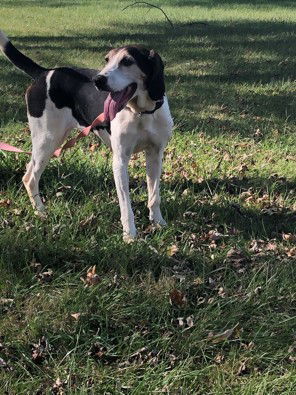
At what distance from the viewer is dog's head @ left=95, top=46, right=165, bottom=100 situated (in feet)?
12.0

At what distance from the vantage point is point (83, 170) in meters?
5.07

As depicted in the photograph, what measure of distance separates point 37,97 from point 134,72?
1063mm

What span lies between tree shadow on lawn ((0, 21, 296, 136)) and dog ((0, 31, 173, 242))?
8.84 ft

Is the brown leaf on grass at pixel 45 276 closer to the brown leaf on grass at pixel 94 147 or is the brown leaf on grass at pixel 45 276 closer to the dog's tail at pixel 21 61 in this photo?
the dog's tail at pixel 21 61

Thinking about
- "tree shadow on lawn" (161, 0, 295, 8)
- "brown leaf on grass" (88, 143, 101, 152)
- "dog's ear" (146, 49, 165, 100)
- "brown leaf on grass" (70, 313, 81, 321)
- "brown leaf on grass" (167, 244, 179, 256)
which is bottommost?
"tree shadow on lawn" (161, 0, 295, 8)

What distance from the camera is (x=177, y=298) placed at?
10.8 ft

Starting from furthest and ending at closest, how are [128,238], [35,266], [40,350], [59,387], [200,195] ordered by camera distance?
[200,195], [128,238], [35,266], [40,350], [59,387]

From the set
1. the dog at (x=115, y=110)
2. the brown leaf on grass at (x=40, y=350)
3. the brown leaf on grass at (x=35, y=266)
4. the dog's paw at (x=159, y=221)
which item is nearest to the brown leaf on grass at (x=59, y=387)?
the brown leaf on grass at (x=40, y=350)

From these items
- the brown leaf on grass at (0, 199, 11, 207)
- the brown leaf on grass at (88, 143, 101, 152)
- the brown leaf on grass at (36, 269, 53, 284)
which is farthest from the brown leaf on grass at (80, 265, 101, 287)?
the brown leaf on grass at (88, 143, 101, 152)

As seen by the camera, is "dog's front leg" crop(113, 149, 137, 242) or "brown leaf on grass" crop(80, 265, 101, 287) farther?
"dog's front leg" crop(113, 149, 137, 242)

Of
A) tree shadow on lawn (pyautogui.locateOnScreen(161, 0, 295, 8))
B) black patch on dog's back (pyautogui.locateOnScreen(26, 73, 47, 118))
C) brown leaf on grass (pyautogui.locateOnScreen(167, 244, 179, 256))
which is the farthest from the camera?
tree shadow on lawn (pyautogui.locateOnScreen(161, 0, 295, 8))

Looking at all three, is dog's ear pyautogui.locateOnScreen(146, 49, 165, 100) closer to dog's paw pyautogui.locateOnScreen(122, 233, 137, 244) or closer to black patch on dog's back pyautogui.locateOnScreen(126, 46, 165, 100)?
black patch on dog's back pyautogui.locateOnScreen(126, 46, 165, 100)

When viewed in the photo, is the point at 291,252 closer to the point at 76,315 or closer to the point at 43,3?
the point at 76,315

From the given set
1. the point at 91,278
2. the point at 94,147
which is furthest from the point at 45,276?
the point at 94,147
